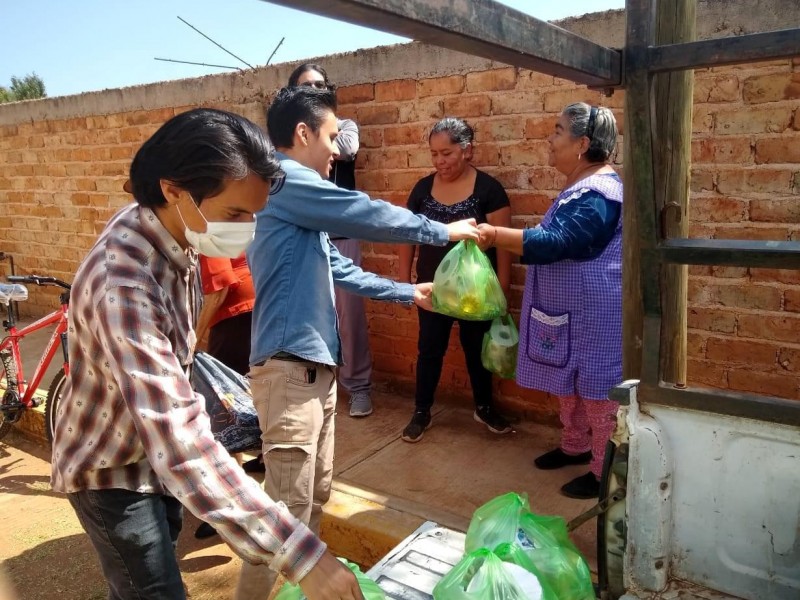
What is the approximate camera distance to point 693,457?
1.59 meters

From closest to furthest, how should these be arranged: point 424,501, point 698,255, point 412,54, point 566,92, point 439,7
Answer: point 439,7
point 698,255
point 424,501
point 566,92
point 412,54

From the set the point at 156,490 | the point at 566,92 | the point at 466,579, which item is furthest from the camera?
the point at 566,92

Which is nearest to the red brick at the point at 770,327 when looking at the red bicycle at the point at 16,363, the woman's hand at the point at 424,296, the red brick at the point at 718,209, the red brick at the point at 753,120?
the red brick at the point at 718,209

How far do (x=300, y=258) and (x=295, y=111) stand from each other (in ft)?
1.76

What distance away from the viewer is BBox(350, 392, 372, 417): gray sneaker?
4.20 meters

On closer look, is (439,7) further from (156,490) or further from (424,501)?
(424,501)

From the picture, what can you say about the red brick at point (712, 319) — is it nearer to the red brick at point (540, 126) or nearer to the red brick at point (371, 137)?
the red brick at point (540, 126)

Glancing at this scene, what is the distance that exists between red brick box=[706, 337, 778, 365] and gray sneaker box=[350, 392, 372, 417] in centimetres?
202

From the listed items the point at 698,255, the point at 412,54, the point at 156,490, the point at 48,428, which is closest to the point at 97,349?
the point at 156,490

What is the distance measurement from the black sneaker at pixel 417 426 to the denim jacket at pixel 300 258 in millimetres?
1531

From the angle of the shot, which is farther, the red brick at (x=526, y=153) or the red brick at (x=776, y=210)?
the red brick at (x=526, y=153)

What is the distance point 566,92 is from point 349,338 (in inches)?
77.4

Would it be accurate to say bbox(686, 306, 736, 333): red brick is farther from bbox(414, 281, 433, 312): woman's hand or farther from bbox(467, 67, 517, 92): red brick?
bbox(467, 67, 517, 92): red brick

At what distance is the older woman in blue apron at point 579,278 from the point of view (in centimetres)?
277
